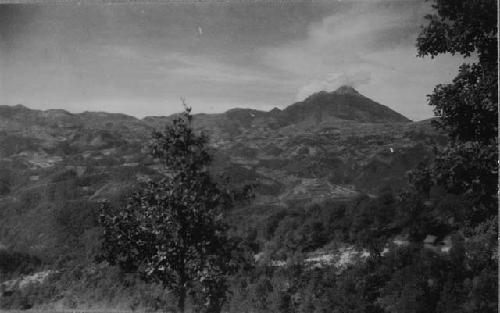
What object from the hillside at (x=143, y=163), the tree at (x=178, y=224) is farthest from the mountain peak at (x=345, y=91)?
the tree at (x=178, y=224)

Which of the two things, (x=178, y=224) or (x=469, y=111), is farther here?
(x=178, y=224)

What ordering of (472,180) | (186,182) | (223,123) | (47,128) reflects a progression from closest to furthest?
(472,180) → (186,182) → (47,128) → (223,123)

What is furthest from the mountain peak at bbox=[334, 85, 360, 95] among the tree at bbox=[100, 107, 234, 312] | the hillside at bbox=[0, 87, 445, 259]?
the tree at bbox=[100, 107, 234, 312]

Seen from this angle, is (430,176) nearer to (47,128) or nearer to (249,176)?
(249,176)

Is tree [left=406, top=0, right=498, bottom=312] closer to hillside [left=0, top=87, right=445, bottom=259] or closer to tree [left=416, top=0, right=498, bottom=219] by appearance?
tree [left=416, top=0, right=498, bottom=219]

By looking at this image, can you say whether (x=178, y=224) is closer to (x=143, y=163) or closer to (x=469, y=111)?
(x=469, y=111)

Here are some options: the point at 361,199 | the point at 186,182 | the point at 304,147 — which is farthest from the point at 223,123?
the point at 186,182

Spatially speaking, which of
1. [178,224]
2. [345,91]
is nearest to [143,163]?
[178,224]
